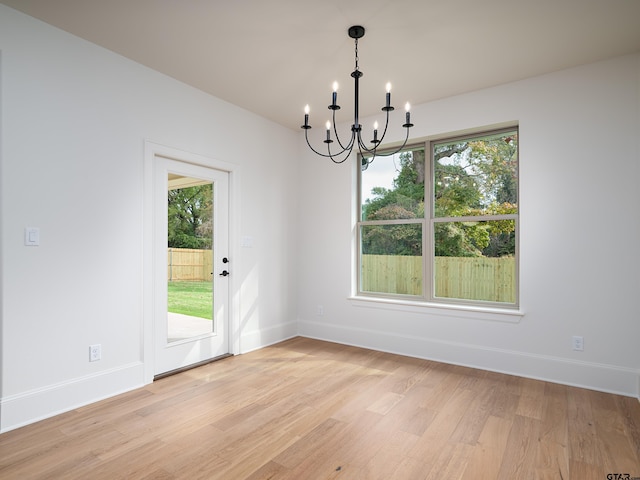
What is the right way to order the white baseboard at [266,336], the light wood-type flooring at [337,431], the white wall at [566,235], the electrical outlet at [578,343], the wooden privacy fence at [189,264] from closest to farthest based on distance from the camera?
the light wood-type flooring at [337,431]
the white wall at [566,235]
the electrical outlet at [578,343]
the wooden privacy fence at [189,264]
the white baseboard at [266,336]

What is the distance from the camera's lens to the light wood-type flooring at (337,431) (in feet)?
6.57

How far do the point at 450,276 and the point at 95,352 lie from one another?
332cm

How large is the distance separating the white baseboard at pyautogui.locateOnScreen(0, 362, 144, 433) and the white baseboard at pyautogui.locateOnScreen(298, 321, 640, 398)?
234cm

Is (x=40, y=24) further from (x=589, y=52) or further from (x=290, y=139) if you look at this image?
Answer: (x=589, y=52)

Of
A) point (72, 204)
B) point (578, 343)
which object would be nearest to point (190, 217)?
point (72, 204)

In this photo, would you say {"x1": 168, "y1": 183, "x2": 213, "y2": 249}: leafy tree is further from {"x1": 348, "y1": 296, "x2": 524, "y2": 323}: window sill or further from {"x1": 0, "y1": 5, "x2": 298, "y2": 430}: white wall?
{"x1": 348, "y1": 296, "x2": 524, "y2": 323}: window sill

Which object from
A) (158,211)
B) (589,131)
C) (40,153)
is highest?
(589,131)

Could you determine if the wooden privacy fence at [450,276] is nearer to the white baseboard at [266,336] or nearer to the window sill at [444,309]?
the window sill at [444,309]

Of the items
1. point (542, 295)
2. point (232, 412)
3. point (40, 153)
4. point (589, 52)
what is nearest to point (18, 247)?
point (40, 153)

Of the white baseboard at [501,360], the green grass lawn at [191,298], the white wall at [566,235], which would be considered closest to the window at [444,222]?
the white wall at [566,235]

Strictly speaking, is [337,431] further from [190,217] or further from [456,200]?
[456,200]

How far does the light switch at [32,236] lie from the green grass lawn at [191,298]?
1.11 meters

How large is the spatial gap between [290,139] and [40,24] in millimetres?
2779

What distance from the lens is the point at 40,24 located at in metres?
2.60
